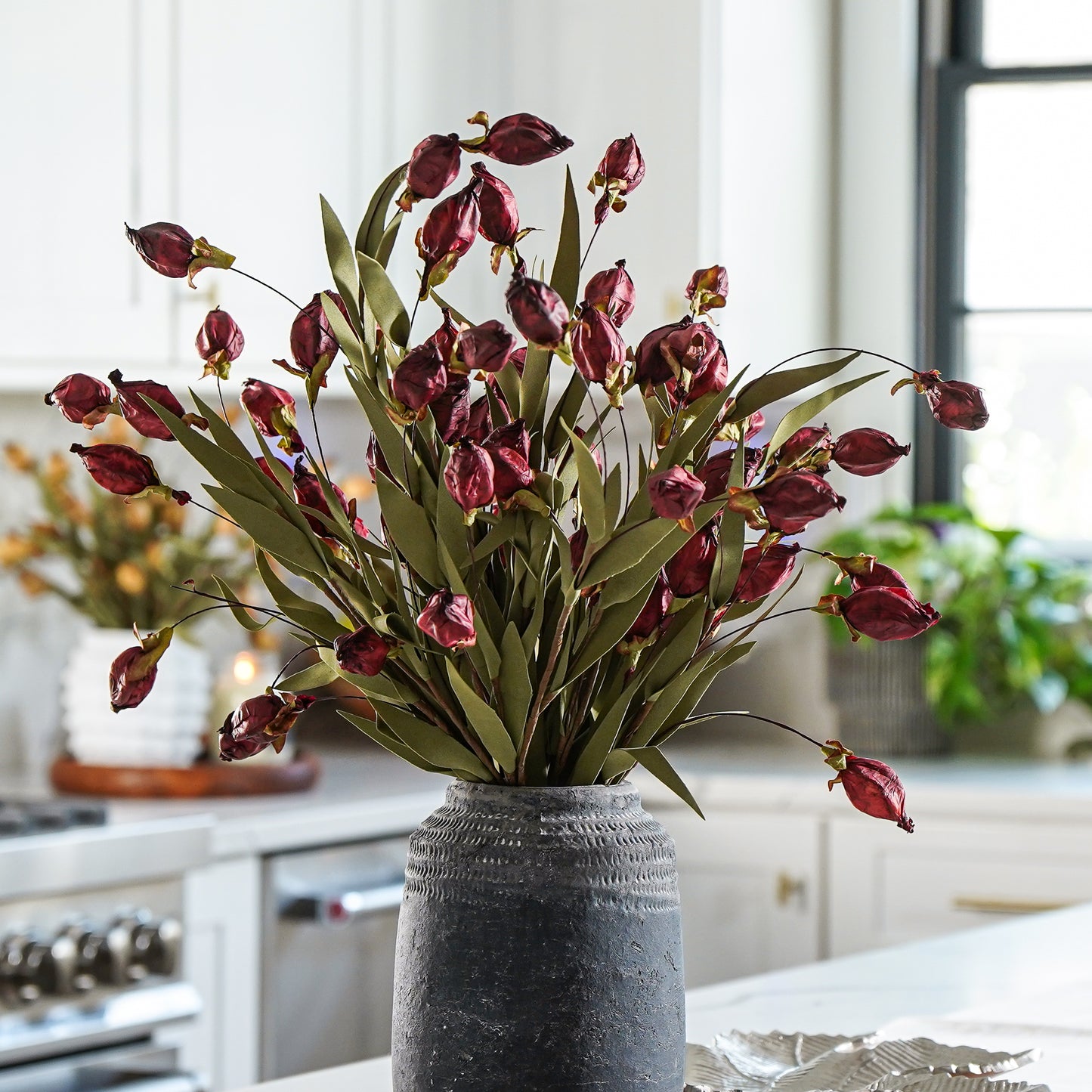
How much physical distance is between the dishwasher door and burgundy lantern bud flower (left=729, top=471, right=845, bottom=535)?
166 cm

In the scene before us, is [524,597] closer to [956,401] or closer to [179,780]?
[956,401]

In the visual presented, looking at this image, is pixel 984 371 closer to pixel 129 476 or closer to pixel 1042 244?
pixel 1042 244

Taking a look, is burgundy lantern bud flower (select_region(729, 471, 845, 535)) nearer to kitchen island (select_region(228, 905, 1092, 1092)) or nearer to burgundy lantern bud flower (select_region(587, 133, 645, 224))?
burgundy lantern bud flower (select_region(587, 133, 645, 224))

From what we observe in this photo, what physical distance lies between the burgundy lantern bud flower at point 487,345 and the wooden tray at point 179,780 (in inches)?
71.9

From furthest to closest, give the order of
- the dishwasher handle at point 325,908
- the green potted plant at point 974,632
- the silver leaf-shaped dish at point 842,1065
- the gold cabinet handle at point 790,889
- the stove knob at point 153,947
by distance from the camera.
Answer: the green potted plant at point 974,632 < the gold cabinet handle at point 790,889 < the dishwasher handle at point 325,908 < the stove knob at point 153,947 < the silver leaf-shaped dish at point 842,1065

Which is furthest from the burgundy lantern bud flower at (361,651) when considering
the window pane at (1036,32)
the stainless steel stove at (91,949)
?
the window pane at (1036,32)

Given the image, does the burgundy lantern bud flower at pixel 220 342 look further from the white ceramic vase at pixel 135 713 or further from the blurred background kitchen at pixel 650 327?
the white ceramic vase at pixel 135 713

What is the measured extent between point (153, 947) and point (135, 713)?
1.57 ft

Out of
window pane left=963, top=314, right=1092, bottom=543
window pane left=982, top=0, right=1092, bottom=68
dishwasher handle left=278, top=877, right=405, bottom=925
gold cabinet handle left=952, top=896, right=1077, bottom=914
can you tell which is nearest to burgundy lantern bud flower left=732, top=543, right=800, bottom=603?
dishwasher handle left=278, top=877, right=405, bottom=925

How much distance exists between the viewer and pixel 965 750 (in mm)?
2994

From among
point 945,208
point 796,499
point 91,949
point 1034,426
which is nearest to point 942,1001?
point 796,499

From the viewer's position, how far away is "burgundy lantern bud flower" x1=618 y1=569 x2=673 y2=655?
689 mm

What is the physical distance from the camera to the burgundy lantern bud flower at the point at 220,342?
2.16 feet

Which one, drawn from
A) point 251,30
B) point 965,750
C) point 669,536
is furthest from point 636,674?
point 965,750
